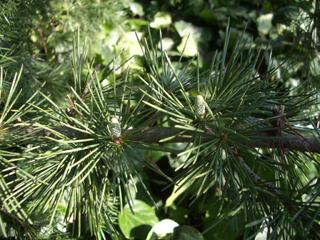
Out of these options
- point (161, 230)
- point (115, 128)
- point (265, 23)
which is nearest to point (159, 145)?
point (115, 128)

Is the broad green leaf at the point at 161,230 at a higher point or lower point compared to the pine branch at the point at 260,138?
lower

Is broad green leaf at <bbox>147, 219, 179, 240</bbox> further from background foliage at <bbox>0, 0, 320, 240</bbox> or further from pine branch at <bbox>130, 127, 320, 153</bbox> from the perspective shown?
pine branch at <bbox>130, 127, 320, 153</bbox>

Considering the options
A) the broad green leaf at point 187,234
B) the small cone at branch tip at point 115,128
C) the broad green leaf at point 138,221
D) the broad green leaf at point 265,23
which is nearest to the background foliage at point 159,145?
the small cone at branch tip at point 115,128

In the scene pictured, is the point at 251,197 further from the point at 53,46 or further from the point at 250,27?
the point at 250,27

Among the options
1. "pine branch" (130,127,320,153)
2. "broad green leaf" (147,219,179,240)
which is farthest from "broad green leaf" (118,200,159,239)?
"pine branch" (130,127,320,153)

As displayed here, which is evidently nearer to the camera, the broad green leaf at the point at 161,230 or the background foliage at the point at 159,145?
the background foliage at the point at 159,145

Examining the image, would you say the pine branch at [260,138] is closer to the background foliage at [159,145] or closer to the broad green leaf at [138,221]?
the background foliage at [159,145]

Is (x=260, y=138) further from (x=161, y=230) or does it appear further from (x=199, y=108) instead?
(x=161, y=230)

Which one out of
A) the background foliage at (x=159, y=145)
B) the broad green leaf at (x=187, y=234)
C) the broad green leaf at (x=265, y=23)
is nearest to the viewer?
the background foliage at (x=159, y=145)

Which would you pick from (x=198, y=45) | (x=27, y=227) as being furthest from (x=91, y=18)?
(x=27, y=227)

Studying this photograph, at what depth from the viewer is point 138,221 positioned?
3.72 feet

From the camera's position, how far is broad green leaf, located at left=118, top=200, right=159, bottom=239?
1116mm

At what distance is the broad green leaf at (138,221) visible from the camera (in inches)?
43.9

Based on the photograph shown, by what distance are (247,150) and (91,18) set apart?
2.67 ft
